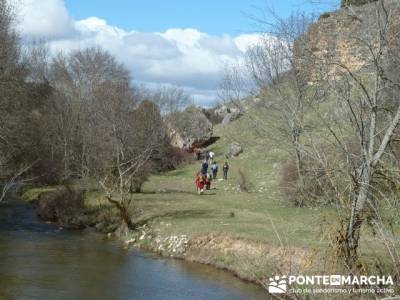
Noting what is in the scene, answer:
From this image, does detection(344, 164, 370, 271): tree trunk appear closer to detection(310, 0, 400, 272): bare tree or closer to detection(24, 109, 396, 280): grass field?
detection(310, 0, 400, 272): bare tree

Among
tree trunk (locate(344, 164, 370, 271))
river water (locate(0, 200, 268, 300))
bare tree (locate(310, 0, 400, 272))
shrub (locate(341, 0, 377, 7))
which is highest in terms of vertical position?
shrub (locate(341, 0, 377, 7))

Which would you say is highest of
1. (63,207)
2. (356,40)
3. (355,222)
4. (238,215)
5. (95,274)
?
(356,40)

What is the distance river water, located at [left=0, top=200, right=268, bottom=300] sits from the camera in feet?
57.0

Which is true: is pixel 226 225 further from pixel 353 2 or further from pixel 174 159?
pixel 174 159

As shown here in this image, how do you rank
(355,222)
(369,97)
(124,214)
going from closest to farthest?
(355,222) < (369,97) < (124,214)

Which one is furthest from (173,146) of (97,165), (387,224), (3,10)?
(387,224)

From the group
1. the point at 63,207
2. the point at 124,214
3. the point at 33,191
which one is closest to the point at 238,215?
the point at 124,214

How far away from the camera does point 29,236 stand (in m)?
26.3

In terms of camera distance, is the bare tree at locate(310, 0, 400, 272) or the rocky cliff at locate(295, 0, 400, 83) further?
the rocky cliff at locate(295, 0, 400, 83)

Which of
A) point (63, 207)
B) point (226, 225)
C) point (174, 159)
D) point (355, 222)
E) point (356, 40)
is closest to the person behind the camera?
point (355, 222)

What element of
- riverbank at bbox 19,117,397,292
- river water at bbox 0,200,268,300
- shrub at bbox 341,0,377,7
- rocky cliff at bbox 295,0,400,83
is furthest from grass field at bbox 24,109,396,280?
shrub at bbox 341,0,377,7

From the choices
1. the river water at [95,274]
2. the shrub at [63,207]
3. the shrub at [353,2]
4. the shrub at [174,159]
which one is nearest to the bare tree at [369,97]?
the shrub at [353,2]

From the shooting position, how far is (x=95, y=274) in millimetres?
19828

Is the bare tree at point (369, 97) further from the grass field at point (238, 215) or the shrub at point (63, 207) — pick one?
the shrub at point (63, 207)
